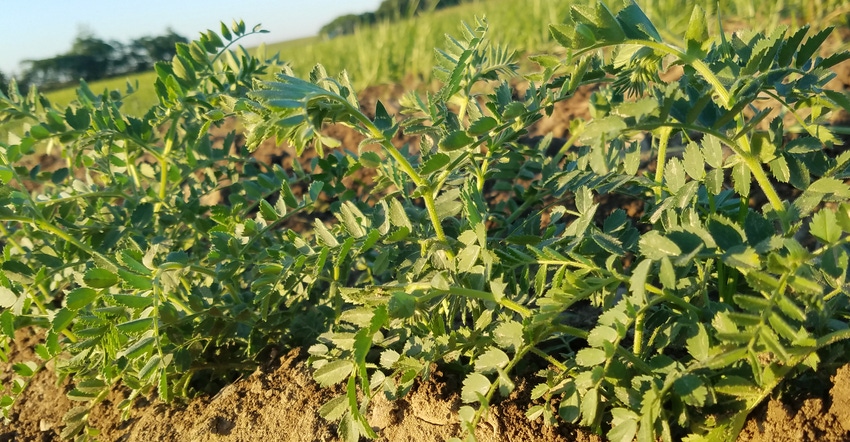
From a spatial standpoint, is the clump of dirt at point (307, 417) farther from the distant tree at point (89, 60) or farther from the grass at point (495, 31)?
the distant tree at point (89, 60)

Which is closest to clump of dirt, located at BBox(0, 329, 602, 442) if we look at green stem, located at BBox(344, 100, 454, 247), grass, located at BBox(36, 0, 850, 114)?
green stem, located at BBox(344, 100, 454, 247)

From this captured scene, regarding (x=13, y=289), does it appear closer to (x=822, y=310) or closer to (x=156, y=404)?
(x=156, y=404)

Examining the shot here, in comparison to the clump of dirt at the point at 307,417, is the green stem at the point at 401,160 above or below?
above

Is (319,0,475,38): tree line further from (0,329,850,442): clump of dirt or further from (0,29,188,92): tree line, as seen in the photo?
(0,329,850,442): clump of dirt

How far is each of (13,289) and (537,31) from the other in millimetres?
4728

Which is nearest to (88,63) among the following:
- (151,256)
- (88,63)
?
(88,63)

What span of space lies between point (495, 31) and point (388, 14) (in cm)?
150

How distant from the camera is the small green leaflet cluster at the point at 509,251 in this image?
854 mm

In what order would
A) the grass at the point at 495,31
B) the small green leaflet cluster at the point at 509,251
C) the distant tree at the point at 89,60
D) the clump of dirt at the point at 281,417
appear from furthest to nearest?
1. the distant tree at the point at 89,60
2. the grass at the point at 495,31
3. the clump of dirt at the point at 281,417
4. the small green leaflet cluster at the point at 509,251

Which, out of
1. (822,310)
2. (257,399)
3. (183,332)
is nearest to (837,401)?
(822,310)

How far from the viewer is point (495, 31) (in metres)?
5.77

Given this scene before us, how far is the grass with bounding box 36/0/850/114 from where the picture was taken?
373 cm

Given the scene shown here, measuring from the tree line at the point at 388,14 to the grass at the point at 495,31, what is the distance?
0.45 feet

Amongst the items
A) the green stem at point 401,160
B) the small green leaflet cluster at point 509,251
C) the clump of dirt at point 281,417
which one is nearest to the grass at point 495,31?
the small green leaflet cluster at point 509,251
